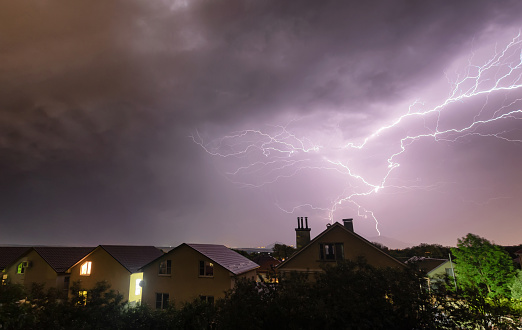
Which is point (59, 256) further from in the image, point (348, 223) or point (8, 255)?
point (348, 223)

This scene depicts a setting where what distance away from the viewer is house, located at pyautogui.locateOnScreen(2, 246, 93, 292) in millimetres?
34375

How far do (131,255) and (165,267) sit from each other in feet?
30.7

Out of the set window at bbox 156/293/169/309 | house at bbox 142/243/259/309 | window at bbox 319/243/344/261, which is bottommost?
window at bbox 156/293/169/309


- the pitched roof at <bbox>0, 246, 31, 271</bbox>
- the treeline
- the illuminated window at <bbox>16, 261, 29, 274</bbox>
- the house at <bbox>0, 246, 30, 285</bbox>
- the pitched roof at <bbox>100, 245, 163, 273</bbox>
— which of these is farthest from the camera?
the pitched roof at <bbox>0, 246, 31, 271</bbox>

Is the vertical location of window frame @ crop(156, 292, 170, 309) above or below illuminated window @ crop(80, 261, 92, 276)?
below

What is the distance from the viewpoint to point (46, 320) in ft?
31.8

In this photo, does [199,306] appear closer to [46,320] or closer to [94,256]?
[46,320]

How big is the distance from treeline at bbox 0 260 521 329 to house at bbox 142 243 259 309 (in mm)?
17405

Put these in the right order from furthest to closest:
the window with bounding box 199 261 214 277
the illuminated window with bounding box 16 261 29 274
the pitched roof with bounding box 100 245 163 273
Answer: the illuminated window with bounding box 16 261 29 274 < the pitched roof with bounding box 100 245 163 273 < the window with bounding box 199 261 214 277

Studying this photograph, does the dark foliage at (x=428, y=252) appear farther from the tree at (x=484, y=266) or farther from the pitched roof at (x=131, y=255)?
the pitched roof at (x=131, y=255)

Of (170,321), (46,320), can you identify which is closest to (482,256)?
(170,321)

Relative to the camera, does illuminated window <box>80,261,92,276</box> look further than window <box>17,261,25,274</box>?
No

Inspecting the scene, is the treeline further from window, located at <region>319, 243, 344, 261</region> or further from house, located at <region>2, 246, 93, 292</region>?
house, located at <region>2, 246, 93, 292</region>

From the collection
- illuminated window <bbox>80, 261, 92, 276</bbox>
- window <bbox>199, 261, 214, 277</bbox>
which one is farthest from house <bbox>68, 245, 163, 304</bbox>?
window <bbox>199, 261, 214, 277</bbox>
